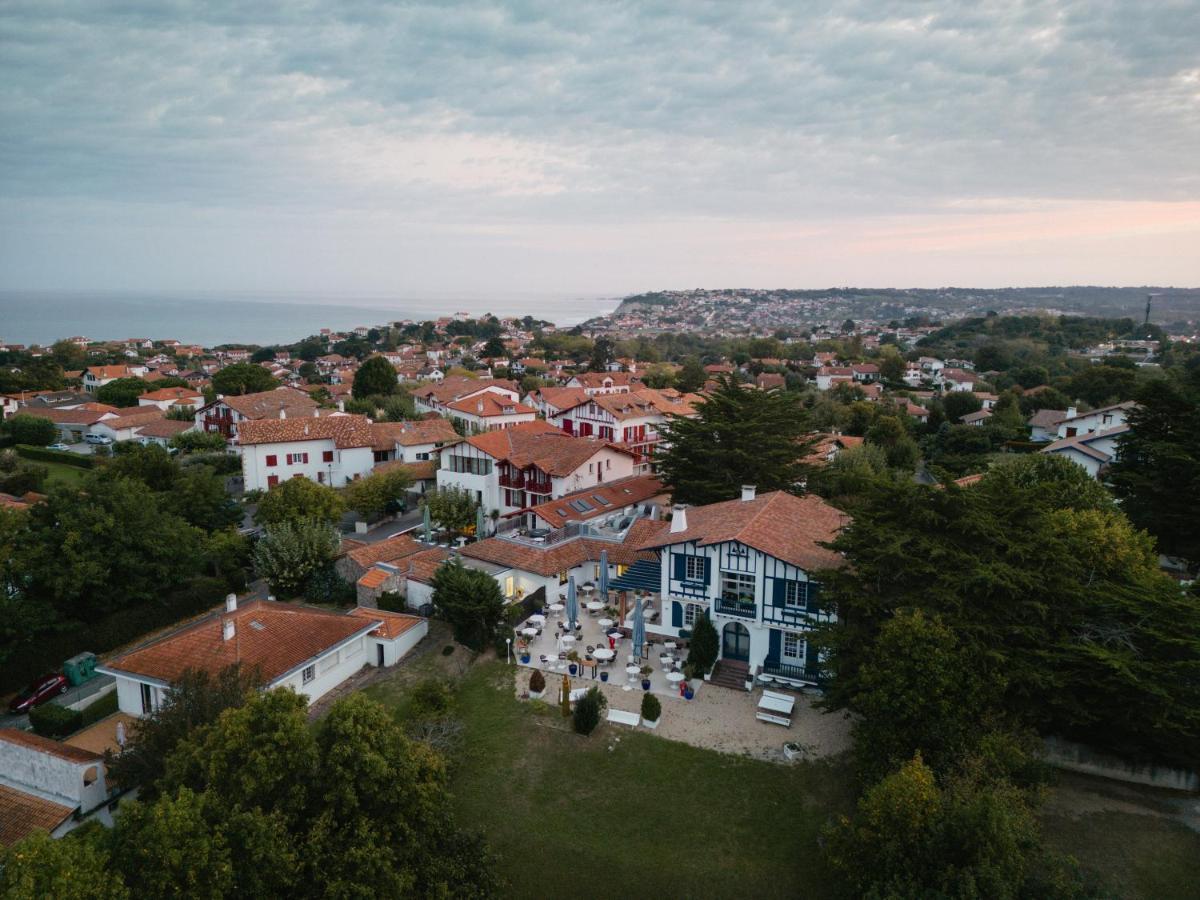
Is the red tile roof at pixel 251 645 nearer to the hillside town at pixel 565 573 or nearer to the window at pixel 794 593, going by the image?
the hillside town at pixel 565 573

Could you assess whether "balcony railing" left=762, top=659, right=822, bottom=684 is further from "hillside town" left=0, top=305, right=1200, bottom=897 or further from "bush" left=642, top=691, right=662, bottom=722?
"bush" left=642, top=691, right=662, bottom=722

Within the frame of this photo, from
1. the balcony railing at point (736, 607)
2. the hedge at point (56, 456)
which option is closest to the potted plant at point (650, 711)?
the balcony railing at point (736, 607)

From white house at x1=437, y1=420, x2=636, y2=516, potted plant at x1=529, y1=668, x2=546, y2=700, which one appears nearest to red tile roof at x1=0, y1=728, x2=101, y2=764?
potted plant at x1=529, y1=668, x2=546, y2=700

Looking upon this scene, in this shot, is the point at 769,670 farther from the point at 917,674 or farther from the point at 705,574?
the point at 917,674

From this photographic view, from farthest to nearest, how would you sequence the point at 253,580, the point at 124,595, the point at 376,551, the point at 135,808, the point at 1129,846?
the point at 253,580, the point at 376,551, the point at 124,595, the point at 1129,846, the point at 135,808

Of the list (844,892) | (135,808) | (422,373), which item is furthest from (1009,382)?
(135,808)

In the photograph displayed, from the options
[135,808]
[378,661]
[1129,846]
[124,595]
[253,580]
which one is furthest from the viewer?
[253,580]
